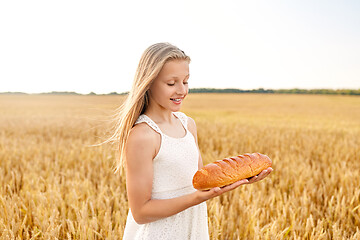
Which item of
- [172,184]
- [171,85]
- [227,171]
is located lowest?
[172,184]

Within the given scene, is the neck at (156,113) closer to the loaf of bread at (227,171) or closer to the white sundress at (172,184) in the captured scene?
the white sundress at (172,184)

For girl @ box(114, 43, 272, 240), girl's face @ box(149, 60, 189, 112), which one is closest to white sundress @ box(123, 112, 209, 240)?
girl @ box(114, 43, 272, 240)

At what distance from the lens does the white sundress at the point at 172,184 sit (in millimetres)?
1413

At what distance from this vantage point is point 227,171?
50.9 inches

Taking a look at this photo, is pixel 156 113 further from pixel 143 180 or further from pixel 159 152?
pixel 143 180

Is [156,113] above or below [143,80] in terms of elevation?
below

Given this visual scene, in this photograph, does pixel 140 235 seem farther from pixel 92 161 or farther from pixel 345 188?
pixel 92 161

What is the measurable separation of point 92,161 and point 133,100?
12.3ft

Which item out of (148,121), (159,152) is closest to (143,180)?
(159,152)

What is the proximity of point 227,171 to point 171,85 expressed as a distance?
1.54ft

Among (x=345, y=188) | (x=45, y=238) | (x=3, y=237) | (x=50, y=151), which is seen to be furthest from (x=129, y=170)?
(x=50, y=151)

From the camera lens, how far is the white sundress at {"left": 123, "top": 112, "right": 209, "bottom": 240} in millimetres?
1413

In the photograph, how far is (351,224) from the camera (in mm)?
2723

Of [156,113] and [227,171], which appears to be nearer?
[227,171]
